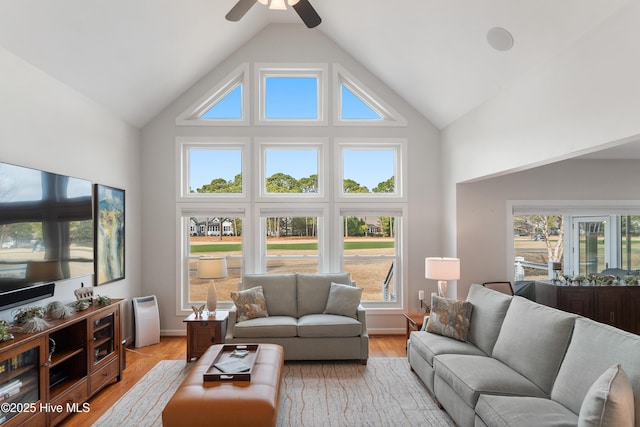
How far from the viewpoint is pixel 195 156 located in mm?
5793

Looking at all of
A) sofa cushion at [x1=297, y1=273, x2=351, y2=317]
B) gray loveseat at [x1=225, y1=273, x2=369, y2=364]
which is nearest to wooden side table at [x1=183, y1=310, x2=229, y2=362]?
gray loveseat at [x1=225, y1=273, x2=369, y2=364]

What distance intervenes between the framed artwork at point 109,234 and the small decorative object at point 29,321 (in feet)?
4.20

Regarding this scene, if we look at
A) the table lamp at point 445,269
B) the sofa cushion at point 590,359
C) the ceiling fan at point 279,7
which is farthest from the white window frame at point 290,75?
the sofa cushion at point 590,359

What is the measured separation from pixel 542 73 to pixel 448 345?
8.41 feet

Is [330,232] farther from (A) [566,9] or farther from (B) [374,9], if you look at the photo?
(A) [566,9]

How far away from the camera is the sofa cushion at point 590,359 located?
2.11 metres

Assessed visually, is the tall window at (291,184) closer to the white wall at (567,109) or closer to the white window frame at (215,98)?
the white window frame at (215,98)

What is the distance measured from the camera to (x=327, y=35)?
5641mm

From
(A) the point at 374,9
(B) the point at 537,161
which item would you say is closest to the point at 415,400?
(B) the point at 537,161

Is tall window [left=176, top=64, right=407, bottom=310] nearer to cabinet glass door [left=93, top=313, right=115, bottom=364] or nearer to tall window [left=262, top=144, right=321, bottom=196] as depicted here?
tall window [left=262, top=144, right=321, bottom=196]

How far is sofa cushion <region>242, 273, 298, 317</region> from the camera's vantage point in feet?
16.0

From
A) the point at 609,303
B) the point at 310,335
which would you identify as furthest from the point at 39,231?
the point at 609,303

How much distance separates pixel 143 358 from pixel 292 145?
3.48 m

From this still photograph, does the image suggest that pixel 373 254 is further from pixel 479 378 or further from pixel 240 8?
pixel 240 8
